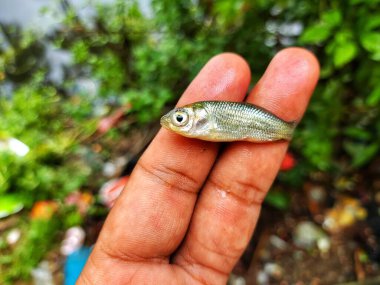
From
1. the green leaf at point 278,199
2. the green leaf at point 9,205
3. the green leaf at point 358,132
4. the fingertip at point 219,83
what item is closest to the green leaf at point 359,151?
the green leaf at point 358,132

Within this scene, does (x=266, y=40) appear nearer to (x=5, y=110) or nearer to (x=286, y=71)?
(x=286, y=71)

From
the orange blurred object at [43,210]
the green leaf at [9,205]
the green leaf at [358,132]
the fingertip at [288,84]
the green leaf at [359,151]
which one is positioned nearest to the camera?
the fingertip at [288,84]

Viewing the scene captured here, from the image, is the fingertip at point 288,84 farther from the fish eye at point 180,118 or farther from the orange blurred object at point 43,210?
the orange blurred object at point 43,210

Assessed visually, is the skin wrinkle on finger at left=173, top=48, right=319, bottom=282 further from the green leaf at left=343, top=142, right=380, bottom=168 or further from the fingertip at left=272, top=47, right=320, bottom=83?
the green leaf at left=343, top=142, right=380, bottom=168

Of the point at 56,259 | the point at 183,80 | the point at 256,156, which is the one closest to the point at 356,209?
the point at 256,156

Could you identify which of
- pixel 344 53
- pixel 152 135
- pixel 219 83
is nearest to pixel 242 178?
pixel 219 83

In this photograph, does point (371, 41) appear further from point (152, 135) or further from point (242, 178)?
point (152, 135)
